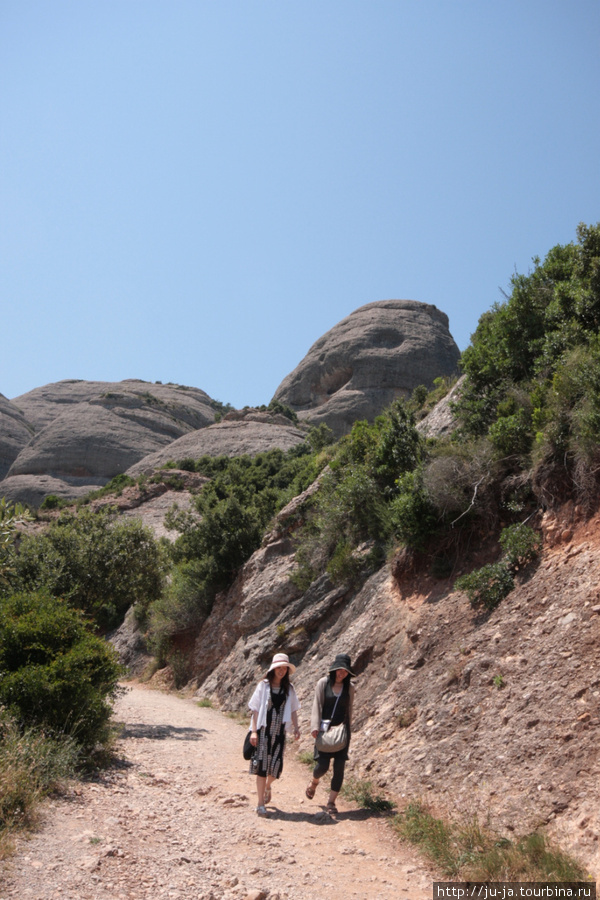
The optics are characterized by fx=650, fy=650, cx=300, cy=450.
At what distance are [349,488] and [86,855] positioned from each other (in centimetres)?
968

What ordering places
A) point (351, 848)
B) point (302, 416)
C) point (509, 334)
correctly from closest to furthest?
1. point (351, 848)
2. point (509, 334)
3. point (302, 416)

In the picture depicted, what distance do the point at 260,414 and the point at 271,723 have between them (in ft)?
169

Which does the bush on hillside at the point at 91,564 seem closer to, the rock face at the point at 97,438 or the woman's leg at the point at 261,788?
the woman's leg at the point at 261,788

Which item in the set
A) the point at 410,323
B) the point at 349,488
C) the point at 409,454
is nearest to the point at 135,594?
the point at 349,488

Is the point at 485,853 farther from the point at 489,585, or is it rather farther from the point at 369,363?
the point at 369,363

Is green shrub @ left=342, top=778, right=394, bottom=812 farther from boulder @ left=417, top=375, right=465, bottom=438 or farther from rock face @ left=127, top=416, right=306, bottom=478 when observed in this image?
rock face @ left=127, top=416, right=306, bottom=478

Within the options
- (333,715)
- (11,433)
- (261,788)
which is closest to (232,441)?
(11,433)

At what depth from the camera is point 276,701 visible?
6.73 metres

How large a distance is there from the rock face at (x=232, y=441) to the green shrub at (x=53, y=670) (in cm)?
4018

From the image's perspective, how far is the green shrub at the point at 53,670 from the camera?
7012 millimetres

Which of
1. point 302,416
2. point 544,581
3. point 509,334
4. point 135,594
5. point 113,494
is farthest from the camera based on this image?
point 302,416

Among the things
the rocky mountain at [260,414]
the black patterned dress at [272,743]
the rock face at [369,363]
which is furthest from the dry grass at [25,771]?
the rock face at [369,363]

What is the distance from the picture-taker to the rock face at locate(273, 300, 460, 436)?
202 ft

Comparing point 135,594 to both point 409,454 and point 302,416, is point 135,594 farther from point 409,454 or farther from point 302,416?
point 302,416
